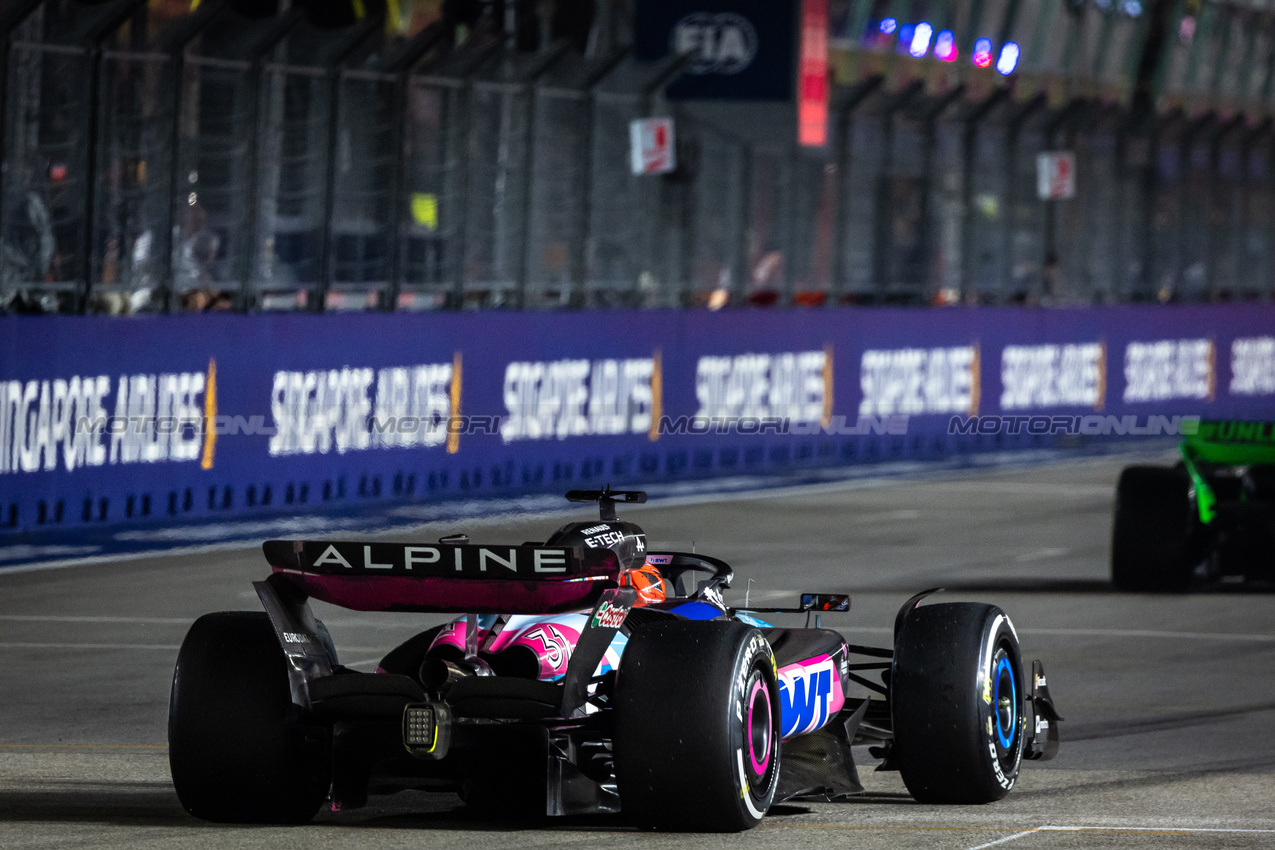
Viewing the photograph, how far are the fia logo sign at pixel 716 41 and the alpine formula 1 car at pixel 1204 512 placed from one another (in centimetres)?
1312

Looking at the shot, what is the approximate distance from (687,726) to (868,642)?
5.75 m

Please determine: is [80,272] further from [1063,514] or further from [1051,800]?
[1051,800]

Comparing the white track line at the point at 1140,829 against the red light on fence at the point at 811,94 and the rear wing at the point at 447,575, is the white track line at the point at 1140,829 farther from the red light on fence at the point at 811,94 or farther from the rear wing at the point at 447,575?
the red light on fence at the point at 811,94

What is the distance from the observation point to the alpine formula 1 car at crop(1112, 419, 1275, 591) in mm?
14328

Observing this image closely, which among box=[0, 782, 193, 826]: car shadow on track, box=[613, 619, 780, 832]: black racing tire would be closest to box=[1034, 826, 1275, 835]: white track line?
box=[613, 619, 780, 832]: black racing tire

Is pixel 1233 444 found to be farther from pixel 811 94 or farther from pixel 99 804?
pixel 811 94

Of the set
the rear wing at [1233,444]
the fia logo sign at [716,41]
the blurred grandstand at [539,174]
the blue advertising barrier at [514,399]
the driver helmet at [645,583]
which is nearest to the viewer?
the driver helmet at [645,583]

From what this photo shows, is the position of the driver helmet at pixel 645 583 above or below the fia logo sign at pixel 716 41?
below

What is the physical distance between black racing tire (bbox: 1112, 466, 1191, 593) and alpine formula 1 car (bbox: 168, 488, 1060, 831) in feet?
23.6

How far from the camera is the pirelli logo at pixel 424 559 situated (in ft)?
22.1

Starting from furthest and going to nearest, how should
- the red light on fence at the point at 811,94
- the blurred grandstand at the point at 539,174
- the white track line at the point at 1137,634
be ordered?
1. the red light on fence at the point at 811,94
2. the blurred grandstand at the point at 539,174
3. the white track line at the point at 1137,634

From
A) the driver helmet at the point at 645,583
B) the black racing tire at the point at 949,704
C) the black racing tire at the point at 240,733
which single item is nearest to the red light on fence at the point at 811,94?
the driver helmet at the point at 645,583

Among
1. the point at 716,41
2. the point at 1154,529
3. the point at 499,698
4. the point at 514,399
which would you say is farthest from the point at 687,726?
the point at 716,41

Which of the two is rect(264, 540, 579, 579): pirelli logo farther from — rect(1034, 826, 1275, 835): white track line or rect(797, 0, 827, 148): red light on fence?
rect(797, 0, 827, 148): red light on fence
